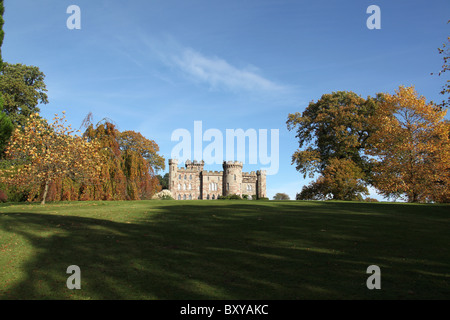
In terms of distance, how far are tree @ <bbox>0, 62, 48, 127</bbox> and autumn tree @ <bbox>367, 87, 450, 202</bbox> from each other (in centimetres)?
3777

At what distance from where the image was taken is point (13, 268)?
909 centimetres

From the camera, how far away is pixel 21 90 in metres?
42.6

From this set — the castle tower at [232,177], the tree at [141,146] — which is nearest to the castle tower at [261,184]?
the castle tower at [232,177]

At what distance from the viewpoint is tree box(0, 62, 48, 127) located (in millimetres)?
41487

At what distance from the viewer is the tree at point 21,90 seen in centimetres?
4149

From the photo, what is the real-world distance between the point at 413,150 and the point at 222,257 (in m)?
25.2

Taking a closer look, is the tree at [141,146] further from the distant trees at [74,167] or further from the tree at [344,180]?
the tree at [344,180]

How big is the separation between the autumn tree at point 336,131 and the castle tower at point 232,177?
47486 millimetres

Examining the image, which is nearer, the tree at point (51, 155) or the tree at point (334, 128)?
the tree at point (51, 155)

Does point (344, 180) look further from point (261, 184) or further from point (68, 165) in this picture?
point (261, 184)

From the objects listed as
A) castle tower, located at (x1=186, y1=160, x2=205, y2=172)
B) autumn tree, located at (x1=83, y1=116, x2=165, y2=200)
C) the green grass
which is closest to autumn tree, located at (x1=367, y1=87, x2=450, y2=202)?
the green grass

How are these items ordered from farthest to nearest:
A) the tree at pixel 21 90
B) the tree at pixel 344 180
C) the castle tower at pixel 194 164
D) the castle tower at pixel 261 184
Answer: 1. the castle tower at pixel 194 164
2. the castle tower at pixel 261 184
3. the tree at pixel 21 90
4. the tree at pixel 344 180
